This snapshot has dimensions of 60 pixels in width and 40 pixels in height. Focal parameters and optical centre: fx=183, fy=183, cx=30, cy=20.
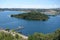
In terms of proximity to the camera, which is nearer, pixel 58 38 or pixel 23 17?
pixel 58 38

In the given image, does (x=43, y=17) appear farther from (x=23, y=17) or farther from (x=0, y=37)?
(x=0, y=37)

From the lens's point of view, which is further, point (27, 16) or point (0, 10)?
point (0, 10)

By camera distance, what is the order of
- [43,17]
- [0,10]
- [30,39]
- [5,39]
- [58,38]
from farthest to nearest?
1. [0,10]
2. [43,17]
3. [58,38]
4. [30,39]
5. [5,39]

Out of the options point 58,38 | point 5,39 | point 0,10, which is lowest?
point 0,10

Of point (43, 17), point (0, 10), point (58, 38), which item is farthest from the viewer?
point (0, 10)

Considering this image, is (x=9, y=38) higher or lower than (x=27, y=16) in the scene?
higher

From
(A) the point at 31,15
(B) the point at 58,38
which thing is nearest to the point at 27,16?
(A) the point at 31,15

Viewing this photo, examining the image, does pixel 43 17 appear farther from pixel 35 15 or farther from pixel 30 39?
pixel 30 39

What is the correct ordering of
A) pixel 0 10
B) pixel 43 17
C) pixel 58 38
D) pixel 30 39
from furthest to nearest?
pixel 0 10 → pixel 43 17 → pixel 58 38 → pixel 30 39

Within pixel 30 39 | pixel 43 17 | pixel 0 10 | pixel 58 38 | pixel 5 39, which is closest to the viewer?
pixel 5 39
